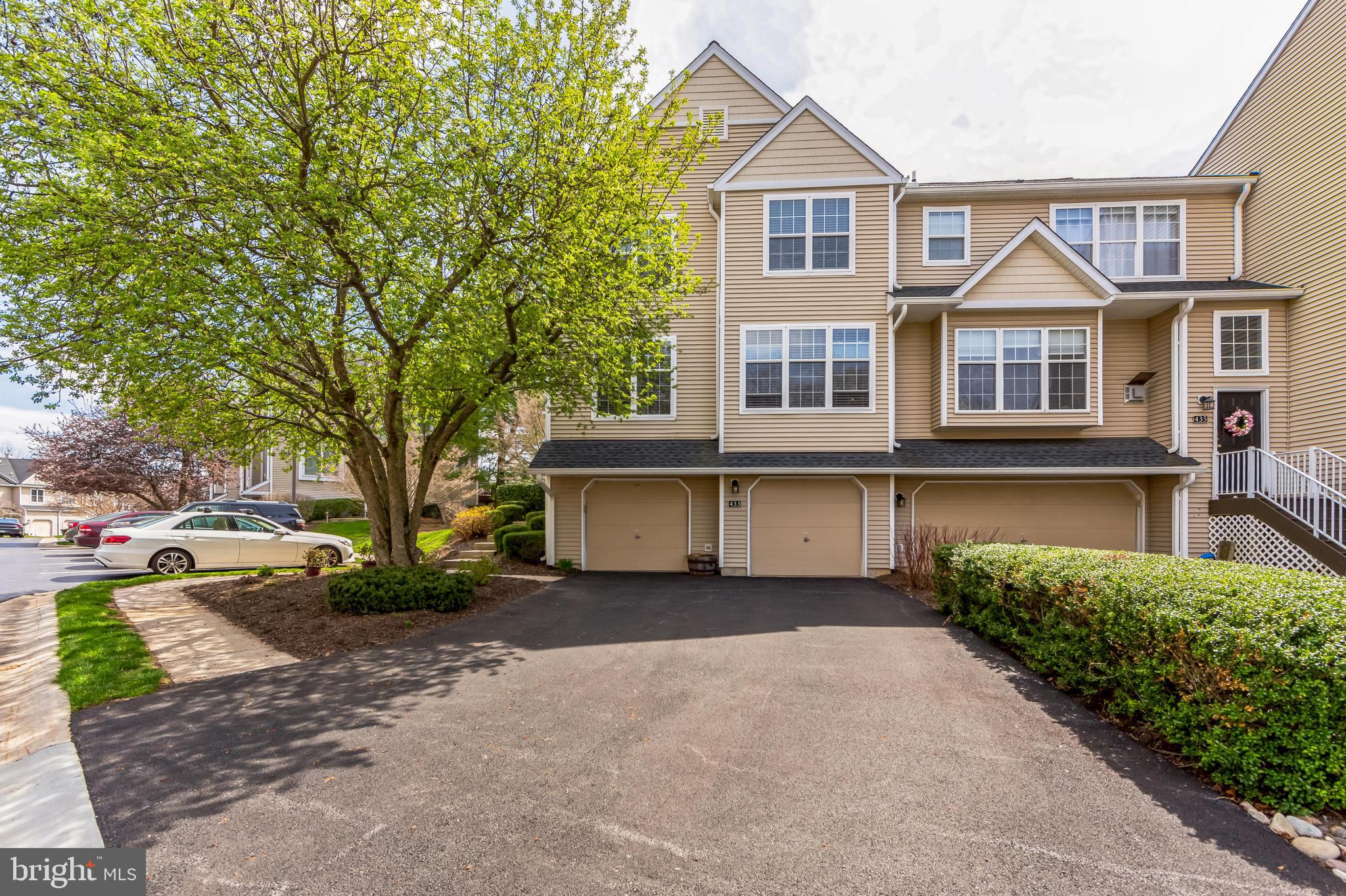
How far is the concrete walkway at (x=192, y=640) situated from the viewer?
6383 mm

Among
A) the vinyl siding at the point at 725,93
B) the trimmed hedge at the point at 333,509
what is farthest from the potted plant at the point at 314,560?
the vinyl siding at the point at 725,93

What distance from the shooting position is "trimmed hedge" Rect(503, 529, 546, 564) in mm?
14352

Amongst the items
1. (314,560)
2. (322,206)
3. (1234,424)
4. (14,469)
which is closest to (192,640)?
(314,560)

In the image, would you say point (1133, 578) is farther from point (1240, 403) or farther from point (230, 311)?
point (1240, 403)

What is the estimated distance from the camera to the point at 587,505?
14172 millimetres

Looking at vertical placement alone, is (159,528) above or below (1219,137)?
below

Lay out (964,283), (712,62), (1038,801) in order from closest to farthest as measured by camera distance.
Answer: (1038,801)
(964,283)
(712,62)

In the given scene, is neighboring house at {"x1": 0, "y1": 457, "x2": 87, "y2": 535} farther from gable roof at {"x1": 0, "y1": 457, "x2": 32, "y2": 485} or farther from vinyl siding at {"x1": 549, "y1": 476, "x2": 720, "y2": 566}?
vinyl siding at {"x1": 549, "y1": 476, "x2": 720, "y2": 566}

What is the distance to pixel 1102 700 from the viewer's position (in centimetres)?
544

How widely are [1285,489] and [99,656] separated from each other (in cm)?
1876

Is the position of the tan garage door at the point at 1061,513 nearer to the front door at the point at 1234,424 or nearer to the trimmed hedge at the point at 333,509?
the front door at the point at 1234,424

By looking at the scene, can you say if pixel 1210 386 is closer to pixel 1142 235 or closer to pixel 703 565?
pixel 1142 235

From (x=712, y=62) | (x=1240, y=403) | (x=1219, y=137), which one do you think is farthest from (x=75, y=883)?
(x=1219, y=137)

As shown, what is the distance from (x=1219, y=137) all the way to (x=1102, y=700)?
17637 mm
